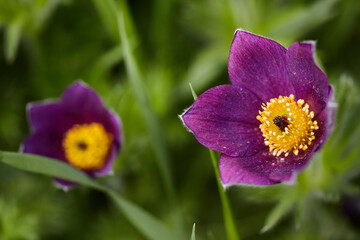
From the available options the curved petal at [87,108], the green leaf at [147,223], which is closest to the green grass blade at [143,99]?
the curved petal at [87,108]

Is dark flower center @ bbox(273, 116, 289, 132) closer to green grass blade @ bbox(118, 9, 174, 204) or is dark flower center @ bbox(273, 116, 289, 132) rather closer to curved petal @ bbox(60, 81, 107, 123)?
green grass blade @ bbox(118, 9, 174, 204)

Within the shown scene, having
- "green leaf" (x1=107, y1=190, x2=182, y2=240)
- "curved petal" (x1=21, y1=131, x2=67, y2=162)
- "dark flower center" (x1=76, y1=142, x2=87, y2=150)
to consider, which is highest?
"curved petal" (x1=21, y1=131, x2=67, y2=162)

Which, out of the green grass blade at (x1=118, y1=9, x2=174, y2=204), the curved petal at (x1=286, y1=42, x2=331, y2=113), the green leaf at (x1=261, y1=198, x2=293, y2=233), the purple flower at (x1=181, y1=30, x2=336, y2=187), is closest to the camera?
the curved petal at (x1=286, y1=42, x2=331, y2=113)

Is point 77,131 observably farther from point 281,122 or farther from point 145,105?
point 281,122

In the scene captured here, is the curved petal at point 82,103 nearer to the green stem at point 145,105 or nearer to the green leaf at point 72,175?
the green stem at point 145,105

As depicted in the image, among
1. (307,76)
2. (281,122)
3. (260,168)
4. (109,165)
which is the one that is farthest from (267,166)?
(109,165)

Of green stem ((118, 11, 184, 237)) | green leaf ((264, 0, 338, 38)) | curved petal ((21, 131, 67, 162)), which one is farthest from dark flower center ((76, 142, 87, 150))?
green leaf ((264, 0, 338, 38))
